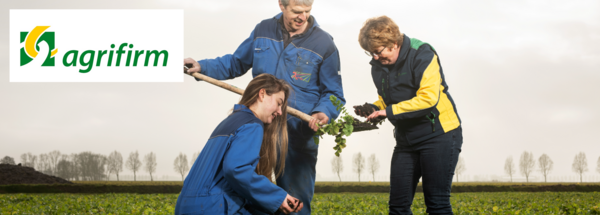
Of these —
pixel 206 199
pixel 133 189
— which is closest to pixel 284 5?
pixel 206 199

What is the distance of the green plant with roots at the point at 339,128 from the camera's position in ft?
11.8

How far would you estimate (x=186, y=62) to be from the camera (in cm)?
399

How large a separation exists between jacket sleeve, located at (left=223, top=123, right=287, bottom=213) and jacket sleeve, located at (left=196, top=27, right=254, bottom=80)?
5.01 feet

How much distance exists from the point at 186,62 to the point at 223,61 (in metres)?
0.34

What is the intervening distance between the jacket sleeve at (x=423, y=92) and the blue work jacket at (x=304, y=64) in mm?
747

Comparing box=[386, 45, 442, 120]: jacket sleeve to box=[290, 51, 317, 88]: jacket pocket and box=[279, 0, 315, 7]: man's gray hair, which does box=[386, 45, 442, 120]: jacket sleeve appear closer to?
box=[290, 51, 317, 88]: jacket pocket

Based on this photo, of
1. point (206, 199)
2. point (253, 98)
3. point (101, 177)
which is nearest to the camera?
point (206, 199)

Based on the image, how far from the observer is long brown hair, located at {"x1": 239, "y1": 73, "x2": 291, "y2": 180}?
9.52 feet

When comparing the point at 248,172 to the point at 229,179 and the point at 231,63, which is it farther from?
the point at 231,63

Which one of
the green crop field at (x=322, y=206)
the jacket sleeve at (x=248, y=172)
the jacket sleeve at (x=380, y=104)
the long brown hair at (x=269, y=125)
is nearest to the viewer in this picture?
the jacket sleeve at (x=248, y=172)

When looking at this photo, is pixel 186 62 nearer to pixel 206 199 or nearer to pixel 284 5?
pixel 284 5

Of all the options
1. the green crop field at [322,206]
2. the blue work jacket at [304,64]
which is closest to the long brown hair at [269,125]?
the blue work jacket at [304,64]

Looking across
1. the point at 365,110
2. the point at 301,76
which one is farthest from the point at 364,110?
the point at 301,76

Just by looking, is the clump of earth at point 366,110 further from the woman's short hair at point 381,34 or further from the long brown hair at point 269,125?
the long brown hair at point 269,125
